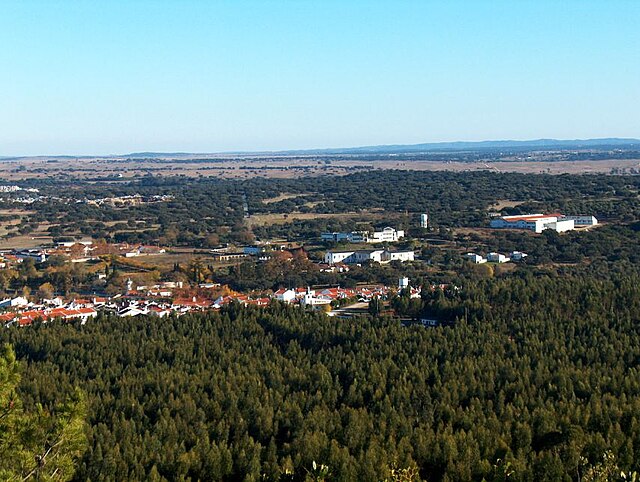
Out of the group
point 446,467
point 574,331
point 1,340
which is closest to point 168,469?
point 446,467

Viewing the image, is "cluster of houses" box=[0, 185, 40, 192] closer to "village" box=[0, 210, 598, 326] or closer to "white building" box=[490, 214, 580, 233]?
"village" box=[0, 210, 598, 326]

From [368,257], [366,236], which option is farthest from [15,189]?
[368,257]

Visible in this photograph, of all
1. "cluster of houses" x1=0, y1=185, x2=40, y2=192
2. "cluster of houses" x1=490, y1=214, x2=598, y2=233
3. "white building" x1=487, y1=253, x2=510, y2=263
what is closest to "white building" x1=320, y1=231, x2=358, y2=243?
"cluster of houses" x1=490, y1=214, x2=598, y2=233

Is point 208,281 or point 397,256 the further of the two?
point 397,256

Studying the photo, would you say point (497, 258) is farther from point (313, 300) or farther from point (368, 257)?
point (313, 300)

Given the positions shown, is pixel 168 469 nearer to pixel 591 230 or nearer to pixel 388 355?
pixel 388 355

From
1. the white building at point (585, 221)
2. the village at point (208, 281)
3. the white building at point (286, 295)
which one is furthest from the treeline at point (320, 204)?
the white building at point (286, 295)

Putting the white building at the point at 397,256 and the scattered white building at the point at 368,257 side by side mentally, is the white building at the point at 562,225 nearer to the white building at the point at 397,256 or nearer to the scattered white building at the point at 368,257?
the scattered white building at the point at 368,257
